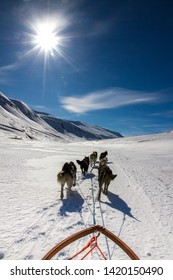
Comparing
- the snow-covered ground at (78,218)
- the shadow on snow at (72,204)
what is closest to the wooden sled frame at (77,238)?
the snow-covered ground at (78,218)

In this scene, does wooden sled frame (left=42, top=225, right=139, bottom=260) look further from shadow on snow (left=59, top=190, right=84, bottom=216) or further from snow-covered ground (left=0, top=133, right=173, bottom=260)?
shadow on snow (left=59, top=190, right=84, bottom=216)

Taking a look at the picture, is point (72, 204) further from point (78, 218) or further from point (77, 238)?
point (77, 238)

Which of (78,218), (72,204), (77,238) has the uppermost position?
(77,238)

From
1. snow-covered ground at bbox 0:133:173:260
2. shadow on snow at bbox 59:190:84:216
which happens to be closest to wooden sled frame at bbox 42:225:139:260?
snow-covered ground at bbox 0:133:173:260

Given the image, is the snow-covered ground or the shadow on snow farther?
the shadow on snow

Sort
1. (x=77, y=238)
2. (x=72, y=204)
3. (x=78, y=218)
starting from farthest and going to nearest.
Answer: (x=72, y=204) → (x=78, y=218) → (x=77, y=238)

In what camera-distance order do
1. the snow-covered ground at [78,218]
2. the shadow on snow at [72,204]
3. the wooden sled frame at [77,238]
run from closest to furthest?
1. the wooden sled frame at [77,238]
2. the snow-covered ground at [78,218]
3. the shadow on snow at [72,204]

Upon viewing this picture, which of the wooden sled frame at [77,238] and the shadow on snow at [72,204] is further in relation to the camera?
the shadow on snow at [72,204]

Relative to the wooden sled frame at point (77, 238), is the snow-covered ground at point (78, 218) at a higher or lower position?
lower

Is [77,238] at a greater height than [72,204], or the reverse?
[77,238]

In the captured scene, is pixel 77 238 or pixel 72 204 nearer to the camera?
pixel 77 238

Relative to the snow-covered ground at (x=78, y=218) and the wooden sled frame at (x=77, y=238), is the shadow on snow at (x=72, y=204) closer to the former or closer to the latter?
the snow-covered ground at (x=78, y=218)

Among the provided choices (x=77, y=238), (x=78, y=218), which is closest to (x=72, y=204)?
(x=78, y=218)
